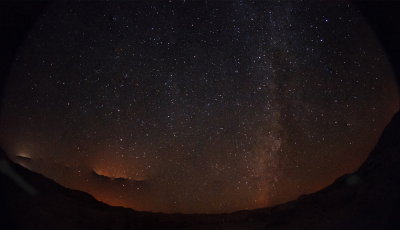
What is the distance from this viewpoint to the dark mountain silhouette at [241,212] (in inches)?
158

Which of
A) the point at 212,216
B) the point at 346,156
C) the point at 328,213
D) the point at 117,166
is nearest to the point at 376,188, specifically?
the point at 328,213

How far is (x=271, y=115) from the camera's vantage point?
5.20m

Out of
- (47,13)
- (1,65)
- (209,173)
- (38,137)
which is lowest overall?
(209,173)

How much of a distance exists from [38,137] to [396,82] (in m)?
4.26

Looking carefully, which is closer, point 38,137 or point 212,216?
point 212,216

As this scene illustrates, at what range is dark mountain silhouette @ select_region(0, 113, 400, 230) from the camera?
402cm

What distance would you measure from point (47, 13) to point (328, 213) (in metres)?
3.72

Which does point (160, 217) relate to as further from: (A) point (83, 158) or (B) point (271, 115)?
(B) point (271, 115)

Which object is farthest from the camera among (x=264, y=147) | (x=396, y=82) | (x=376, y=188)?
(x=264, y=147)

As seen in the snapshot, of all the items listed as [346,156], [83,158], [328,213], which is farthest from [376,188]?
[83,158]

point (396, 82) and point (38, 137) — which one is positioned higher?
point (396, 82)

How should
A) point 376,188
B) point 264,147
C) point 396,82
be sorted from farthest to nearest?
point 264,147 < point 396,82 < point 376,188

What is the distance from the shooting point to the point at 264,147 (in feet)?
17.0

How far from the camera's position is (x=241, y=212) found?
4293 millimetres
